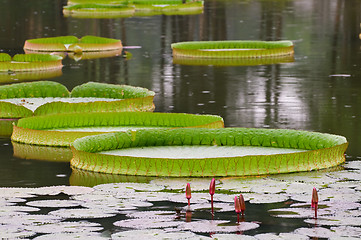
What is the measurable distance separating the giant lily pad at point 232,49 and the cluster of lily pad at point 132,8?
16.2 metres

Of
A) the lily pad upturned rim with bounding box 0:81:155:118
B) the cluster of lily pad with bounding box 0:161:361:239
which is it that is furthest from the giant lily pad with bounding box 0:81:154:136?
the cluster of lily pad with bounding box 0:161:361:239

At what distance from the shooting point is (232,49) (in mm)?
28141

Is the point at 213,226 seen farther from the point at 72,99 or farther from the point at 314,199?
the point at 72,99

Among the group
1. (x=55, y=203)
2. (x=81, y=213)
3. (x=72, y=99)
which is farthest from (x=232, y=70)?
(x=81, y=213)

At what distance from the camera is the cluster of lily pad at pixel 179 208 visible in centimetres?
868

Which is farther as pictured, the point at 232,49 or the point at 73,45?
the point at 73,45

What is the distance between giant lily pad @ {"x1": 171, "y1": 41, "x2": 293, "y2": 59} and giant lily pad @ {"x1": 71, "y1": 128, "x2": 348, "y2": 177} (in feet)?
45.9

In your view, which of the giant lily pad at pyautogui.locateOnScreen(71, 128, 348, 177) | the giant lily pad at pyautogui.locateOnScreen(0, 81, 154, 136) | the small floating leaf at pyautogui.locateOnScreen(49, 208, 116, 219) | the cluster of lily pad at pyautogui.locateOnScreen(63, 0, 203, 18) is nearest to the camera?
the small floating leaf at pyautogui.locateOnScreen(49, 208, 116, 219)

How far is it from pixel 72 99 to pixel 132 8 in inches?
1163

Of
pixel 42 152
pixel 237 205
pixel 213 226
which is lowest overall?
pixel 42 152

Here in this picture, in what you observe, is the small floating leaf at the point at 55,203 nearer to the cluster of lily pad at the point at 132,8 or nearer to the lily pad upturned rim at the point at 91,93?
the lily pad upturned rim at the point at 91,93

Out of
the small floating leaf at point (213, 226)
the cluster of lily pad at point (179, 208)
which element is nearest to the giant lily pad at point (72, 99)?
the cluster of lily pad at point (179, 208)

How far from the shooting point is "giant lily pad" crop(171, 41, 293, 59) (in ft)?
88.3

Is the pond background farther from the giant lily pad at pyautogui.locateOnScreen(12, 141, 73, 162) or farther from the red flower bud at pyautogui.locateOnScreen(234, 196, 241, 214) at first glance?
the red flower bud at pyautogui.locateOnScreen(234, 196, 241, 214)
